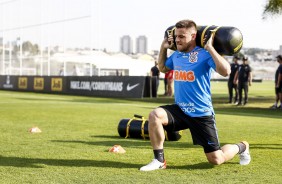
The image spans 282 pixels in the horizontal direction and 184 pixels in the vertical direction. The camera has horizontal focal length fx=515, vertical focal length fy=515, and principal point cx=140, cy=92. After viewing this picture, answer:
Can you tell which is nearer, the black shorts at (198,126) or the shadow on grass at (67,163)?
the black shorts at (198,126)

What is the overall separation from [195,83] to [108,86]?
74.3ft

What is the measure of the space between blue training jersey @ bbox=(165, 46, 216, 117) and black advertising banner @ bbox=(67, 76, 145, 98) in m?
20.2

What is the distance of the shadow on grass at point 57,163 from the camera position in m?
6.70

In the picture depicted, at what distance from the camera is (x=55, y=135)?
10.1 metres

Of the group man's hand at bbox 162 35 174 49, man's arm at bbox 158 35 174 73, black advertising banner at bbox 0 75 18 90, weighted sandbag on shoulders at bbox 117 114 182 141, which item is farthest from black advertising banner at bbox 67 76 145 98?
man's hand at bbox 162 35 174 49

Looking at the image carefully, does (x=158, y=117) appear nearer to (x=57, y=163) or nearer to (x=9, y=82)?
(x=57, y=163)

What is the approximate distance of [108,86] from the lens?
28.9m

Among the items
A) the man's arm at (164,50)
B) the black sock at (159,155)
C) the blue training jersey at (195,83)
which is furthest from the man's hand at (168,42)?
the black sock at (159,155)

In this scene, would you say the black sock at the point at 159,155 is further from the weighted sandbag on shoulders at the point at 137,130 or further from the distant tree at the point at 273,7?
the distant tree at the point at 273,7

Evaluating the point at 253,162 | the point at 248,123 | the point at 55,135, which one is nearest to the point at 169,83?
the point at 248,123

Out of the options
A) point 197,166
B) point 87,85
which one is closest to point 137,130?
point 197,166

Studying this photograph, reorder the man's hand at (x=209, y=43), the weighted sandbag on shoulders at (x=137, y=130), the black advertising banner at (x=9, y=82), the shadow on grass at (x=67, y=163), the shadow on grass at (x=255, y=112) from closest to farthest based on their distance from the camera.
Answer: the man's hand at (x=209, y=43) → the shadow on grass at (x=67, y=163) → the weighted sandbag on shoulders at (x=137, y=130) → the shadow on grass at (x=255, y=112) → the black advertising banner at (x=9, y=82)

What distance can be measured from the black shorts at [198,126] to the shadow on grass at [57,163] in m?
0.79

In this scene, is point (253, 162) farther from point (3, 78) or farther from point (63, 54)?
point (3, 78)
